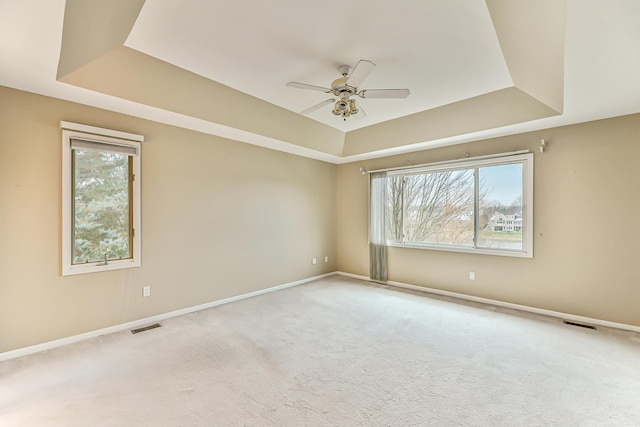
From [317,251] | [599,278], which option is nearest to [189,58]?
[317,251]

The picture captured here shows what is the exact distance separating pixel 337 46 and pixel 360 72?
0.34m

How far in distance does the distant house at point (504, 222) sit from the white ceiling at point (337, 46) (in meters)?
1.32

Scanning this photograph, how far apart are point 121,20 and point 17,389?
2901 millimetres

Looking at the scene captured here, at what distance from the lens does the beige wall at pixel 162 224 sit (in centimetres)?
256

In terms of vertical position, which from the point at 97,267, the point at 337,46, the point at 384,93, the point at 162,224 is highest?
the point at 337,46

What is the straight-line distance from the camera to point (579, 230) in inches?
133

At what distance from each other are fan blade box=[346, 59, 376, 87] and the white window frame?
2.54m

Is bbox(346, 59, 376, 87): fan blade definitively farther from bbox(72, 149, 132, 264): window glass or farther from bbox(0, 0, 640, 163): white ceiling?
bbox(72, 149, 132, 264): window glass

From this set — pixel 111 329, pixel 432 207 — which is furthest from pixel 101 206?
pixel 432 207

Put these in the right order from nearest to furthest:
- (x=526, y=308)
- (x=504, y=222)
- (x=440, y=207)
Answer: (x=526, y=308)
(x=504, y=222)
(x=440, y=207)

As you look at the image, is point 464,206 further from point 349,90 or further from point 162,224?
point 162,224

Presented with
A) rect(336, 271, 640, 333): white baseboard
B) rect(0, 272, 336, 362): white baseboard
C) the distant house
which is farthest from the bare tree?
rect(0, 272, 336, 362): white baseboard

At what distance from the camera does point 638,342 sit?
9.23 ft

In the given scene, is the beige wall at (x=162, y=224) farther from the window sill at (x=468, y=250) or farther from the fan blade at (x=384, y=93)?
the fan blade at (x=384, y=93)
